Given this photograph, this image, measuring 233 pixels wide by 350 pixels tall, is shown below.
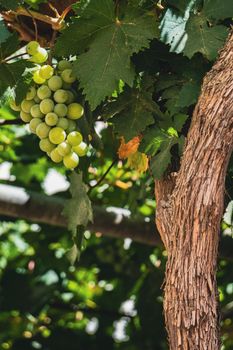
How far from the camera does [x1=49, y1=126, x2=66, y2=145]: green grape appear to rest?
2066 millimetres

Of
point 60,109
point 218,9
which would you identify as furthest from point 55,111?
point 218,9

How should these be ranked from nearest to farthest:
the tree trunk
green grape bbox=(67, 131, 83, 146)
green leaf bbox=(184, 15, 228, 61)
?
the tree trunk
green leaf bbox=(184, 15, 228, 61)
green grape bbox=(67, 131, 83, 146)

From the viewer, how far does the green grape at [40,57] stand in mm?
2104

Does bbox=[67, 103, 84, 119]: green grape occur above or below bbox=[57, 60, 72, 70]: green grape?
below

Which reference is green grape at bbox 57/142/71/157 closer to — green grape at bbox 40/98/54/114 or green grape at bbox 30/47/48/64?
green grape at bbox 40/98/54/114

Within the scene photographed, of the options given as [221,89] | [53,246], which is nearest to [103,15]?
[221,89]

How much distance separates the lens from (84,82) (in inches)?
80.0

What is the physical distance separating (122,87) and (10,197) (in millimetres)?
1064

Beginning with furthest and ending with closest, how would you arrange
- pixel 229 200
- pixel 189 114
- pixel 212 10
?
pixel 229 200, pixel 189 114, pixel 212 10

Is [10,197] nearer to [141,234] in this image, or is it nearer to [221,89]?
[141,234]

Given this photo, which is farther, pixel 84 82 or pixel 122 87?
pixel 122 87

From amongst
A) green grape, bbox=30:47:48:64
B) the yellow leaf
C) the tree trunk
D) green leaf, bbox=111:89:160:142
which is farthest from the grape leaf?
the tree trunk

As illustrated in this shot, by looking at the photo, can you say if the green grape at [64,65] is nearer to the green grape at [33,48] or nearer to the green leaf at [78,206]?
the green grape at [33,48]

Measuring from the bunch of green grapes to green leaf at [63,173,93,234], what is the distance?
1.16 ft
